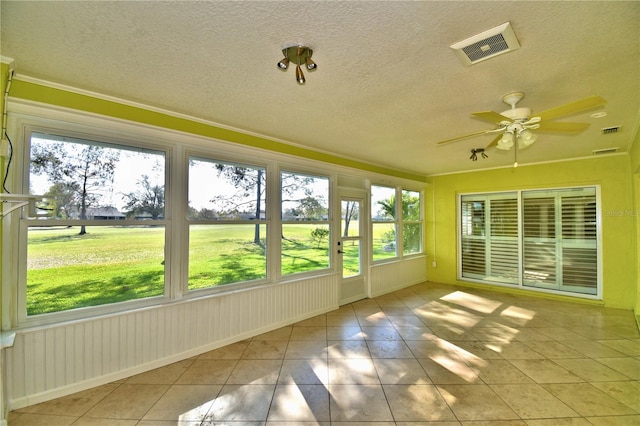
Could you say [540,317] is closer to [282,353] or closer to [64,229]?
[282,353]

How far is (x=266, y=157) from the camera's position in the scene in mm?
3414

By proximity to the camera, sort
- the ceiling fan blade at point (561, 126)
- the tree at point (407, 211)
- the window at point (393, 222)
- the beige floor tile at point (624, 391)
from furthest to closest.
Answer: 1. the tree at point (407, 211)
2. the window at point (393, 222)
3. the ceiling fan blade at point (561, 126)
4. the beige floor tile at point (624, 391)

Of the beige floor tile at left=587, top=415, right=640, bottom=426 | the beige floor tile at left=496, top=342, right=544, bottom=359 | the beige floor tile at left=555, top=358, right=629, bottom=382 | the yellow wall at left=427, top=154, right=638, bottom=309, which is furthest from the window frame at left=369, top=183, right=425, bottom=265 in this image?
the beige floor tile at left=587, top=415, right=640, bottom=426

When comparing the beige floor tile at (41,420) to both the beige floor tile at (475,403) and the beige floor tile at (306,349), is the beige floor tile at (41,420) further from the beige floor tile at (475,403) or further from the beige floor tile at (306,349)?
the beige floor tile at (475,403)

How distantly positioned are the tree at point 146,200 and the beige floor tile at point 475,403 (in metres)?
3.15

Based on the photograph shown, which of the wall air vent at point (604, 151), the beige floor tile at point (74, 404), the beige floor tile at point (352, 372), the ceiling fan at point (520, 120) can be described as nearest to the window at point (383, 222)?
the beige floor tile at point (352, 372)

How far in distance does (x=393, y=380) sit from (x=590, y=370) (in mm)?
1964

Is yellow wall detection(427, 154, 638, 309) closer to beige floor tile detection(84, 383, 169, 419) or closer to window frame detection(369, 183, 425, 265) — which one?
window frame detection(369, 183, 425, 265)

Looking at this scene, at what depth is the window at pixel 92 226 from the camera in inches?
81.9

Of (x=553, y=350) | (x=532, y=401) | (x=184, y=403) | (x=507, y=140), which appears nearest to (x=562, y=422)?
(x=532, y=401)

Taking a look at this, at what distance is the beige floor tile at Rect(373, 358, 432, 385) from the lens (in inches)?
91.4

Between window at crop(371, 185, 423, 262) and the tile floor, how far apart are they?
72.2 inches

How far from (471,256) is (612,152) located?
9.40ft

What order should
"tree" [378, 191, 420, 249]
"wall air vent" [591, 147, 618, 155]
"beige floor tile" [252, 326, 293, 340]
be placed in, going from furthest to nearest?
"tree" [378, 191, 420, 249] < "wall air vent" [591, 147, 618, 155] < "beige floor tile" [252, 326, 293, 340]
